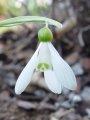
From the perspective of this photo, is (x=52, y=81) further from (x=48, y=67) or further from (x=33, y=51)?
(x=33, y=51)

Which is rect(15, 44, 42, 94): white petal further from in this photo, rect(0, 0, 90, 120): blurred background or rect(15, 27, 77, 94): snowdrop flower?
rect(0, 0, 90, 120): blurred background

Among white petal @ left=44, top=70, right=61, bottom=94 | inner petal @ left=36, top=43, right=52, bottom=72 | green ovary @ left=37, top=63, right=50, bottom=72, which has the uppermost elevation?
inner petal @ left=36, top=43, right=52, bottom=72

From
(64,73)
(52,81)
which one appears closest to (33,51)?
(52,81)

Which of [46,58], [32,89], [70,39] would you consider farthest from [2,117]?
[70,39]

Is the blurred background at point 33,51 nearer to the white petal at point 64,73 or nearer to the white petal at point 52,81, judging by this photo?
the white petal at point 52,81

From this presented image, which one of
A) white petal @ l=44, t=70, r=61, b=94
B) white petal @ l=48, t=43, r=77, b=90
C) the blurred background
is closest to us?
white petal @ l=48, t=43, r=77, b=90

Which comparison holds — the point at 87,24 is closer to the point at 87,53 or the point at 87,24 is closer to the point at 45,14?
the point at 87,53

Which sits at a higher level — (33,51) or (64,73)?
(33,51)

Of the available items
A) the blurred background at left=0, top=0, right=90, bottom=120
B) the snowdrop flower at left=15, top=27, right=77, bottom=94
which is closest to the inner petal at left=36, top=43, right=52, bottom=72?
the snowdrop flower at left=15, top=27, right=77, bottom=94
